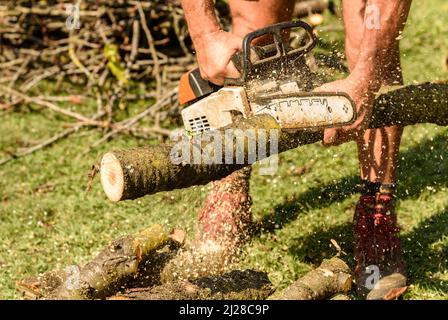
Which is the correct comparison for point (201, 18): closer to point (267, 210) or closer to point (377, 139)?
point (377, 139)

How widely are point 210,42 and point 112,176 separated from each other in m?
0.61

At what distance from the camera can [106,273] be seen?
7.39 ft

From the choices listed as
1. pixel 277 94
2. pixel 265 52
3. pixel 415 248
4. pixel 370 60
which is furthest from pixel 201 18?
pixel 415 248

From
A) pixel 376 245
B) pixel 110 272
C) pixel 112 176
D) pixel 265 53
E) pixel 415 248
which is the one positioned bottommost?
pixel 415 248

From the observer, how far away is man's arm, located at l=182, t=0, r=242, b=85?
2408 mm

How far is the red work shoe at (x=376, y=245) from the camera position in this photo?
8.66 ft

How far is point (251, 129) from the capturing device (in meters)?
2.15

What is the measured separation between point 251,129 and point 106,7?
2916 millimetres

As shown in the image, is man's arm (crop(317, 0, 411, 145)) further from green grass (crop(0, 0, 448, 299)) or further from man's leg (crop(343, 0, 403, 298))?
green grass (crop(0, 0, 448, 299))

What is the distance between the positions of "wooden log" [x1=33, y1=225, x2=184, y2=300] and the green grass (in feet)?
1.38

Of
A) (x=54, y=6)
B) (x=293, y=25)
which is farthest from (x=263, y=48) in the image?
(x=54, y=6)

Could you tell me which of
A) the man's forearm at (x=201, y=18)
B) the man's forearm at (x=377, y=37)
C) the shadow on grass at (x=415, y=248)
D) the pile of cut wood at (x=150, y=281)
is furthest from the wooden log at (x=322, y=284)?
the man's forearm at (x=201, y=18)

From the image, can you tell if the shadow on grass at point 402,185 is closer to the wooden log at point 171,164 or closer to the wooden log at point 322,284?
the wooden log at point 322,284
